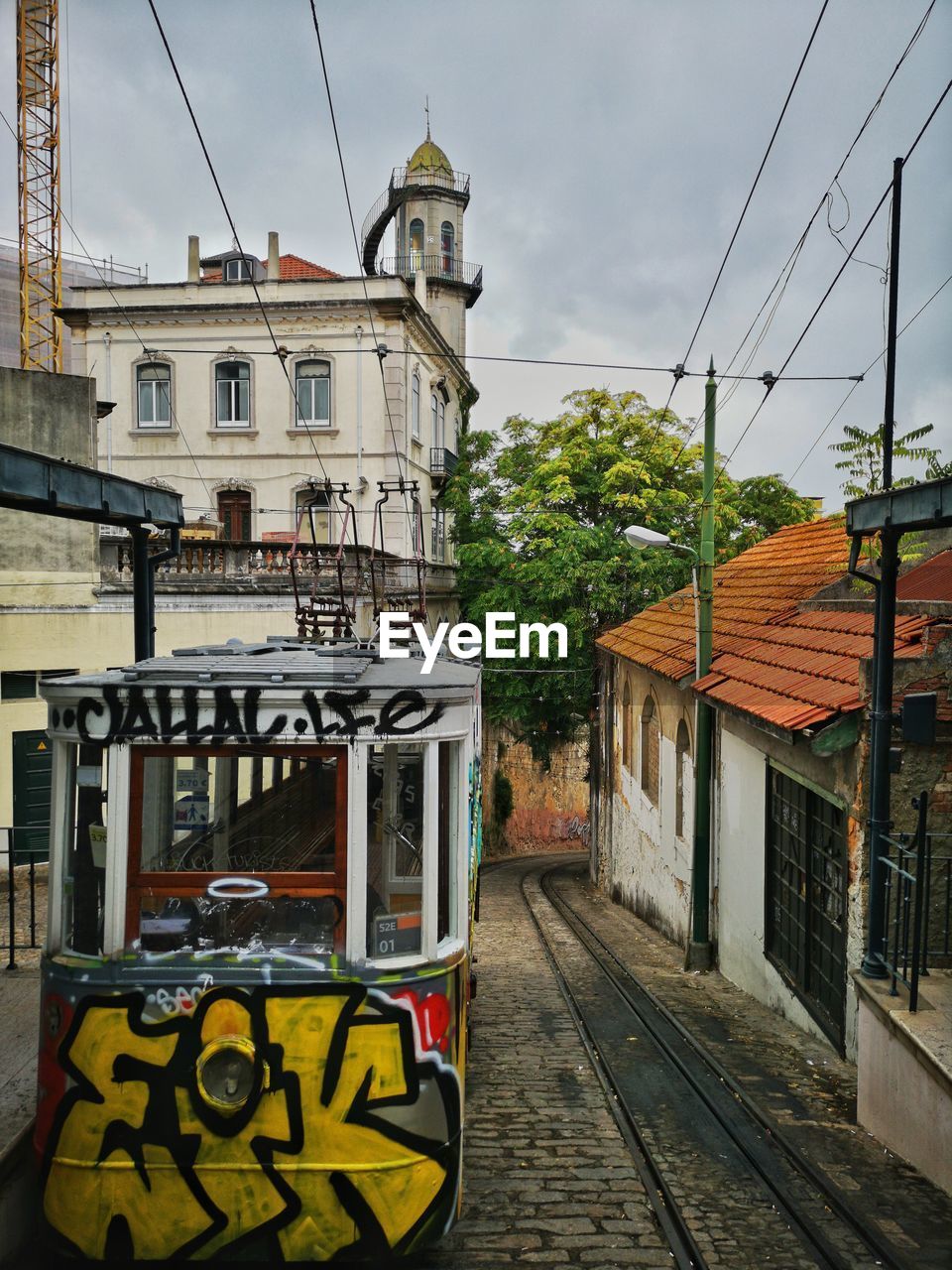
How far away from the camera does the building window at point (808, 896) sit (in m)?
8.10

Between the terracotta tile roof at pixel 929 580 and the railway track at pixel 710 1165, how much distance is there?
4148mm

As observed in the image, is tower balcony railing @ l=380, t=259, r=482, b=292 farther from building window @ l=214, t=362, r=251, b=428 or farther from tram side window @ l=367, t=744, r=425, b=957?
tram side window @ l=367, t=744, r=425, b=957

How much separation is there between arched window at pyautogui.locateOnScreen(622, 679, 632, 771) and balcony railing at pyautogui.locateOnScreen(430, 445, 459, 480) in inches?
534

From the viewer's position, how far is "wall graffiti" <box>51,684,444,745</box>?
179 inches

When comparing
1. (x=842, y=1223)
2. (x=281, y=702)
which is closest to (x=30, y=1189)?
(x=281, y=702)

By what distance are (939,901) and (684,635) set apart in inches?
337

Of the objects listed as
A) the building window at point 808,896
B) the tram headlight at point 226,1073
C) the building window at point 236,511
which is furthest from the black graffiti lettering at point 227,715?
the building window at point 236,511

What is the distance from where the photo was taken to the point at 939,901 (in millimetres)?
7242

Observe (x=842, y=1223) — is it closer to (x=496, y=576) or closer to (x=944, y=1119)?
(x=944, y=1119)

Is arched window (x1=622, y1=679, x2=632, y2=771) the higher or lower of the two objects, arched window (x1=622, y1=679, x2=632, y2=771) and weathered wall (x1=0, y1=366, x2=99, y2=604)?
the lower

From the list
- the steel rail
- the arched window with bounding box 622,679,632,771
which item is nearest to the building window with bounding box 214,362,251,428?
the arched window with bounding box 622,679,632,771

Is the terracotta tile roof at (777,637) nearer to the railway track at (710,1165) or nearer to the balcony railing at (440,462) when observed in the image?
the railway track at (710,1165)

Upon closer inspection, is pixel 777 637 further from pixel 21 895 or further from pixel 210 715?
pixel 21 895

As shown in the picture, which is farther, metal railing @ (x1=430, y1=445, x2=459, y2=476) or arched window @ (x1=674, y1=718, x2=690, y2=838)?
metal railing @ (x1=430, y1=445, x2=459, y2=476)
